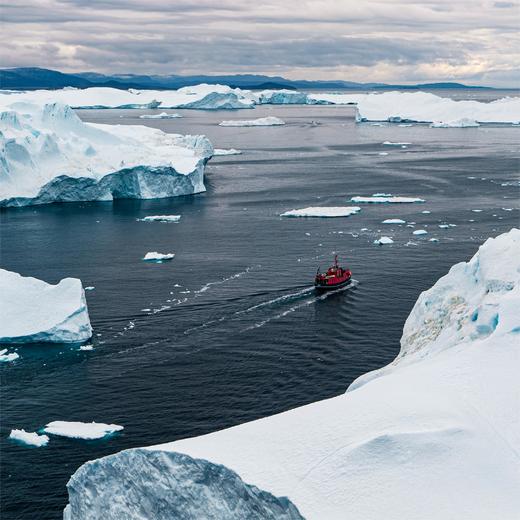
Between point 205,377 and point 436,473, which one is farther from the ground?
point 436,473

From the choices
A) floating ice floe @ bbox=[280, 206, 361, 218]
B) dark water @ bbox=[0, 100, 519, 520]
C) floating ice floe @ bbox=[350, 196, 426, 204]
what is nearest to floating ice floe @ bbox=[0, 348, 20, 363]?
dark water @ bbox=[0, 100, 519, 520]

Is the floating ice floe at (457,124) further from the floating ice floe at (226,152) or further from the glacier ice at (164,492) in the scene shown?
the glacier ice at (164,492)

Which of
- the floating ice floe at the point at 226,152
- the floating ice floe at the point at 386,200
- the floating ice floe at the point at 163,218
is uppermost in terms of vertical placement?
the floating ice floe at the point at 226,152

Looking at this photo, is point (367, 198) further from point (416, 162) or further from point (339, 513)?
point (339, 513)

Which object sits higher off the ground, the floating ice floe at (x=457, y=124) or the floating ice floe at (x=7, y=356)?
the floating ice floe at (x=457, y=124)

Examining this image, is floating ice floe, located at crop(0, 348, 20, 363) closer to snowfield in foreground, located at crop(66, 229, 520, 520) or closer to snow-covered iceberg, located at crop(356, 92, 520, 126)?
snowfield in foreground, located at crop(66, 229, 520, 520)

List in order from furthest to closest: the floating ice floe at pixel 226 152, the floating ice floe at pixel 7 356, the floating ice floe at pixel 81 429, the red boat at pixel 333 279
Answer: the floating ice floe at pixel 226 152, the red boat at pixel 333 279, the floating ice floe at pixel 7 356, the floating ice floe at pixel 81 429

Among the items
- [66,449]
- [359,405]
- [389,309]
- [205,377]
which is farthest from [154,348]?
[359,405]

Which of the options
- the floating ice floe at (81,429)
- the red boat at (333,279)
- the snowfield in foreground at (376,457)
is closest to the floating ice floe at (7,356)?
the floating ice floe at (81,429)
